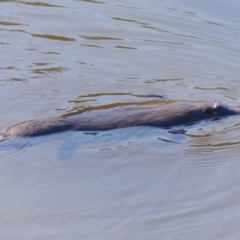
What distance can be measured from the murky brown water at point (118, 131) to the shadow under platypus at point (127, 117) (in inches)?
3.1

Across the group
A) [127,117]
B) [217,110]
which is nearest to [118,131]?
[127,117]

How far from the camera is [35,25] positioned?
9008 millimetres

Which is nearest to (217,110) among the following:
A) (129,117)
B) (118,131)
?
(129,117)

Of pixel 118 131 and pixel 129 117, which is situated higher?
pixel 129 117

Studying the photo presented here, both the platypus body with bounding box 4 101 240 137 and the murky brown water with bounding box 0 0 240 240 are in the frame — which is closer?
the murky brown water with bounding box 0 0 240 240

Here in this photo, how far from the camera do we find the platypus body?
237 inches

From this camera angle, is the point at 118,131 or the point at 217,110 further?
the point at 217,110

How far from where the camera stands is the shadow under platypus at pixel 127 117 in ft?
19.8

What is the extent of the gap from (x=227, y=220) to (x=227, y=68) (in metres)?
3.25

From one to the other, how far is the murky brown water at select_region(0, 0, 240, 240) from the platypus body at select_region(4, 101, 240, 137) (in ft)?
0.27

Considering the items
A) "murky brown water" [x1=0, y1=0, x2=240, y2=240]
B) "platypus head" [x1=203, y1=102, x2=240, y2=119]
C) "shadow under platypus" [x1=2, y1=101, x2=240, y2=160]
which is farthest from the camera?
"platypus head" [x1=203, y1=102, x2=240, y2=119]

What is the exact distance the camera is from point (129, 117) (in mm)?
6262

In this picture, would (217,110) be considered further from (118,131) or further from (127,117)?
(118,131)

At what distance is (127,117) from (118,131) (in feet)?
0.53
